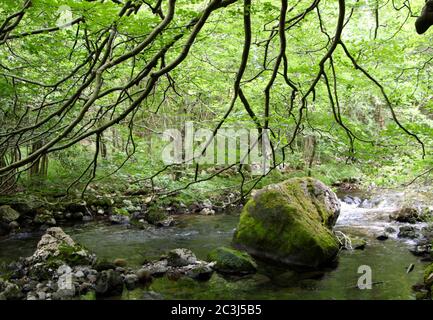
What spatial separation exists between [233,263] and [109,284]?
2.06m

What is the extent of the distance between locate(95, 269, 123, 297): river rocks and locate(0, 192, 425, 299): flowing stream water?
192 mm

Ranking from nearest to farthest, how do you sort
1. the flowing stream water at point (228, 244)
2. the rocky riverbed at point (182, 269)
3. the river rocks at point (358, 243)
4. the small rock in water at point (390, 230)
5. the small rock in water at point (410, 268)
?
the rocky riverbed at point (182, 269) < the flowing stream water at point (228, 244) < the small rock in water at point (410, 268) < the river rocks at point (358, 243) < the small rock in water at point (390, 230)

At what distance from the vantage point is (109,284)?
559 cm

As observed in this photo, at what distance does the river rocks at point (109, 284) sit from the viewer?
18.1 ft

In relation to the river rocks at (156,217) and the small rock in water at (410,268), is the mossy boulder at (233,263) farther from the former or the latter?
the river rocks at (156,217)

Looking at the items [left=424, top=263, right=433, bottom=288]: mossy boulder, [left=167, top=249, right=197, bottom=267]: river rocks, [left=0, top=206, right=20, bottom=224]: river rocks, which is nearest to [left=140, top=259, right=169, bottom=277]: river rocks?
[left=167, top=249, right=197, bottom=267]: river rocks

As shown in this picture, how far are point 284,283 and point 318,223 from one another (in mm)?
2003

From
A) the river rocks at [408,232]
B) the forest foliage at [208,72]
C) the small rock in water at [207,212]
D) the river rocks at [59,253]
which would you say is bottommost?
the small rock in water at [207,212]

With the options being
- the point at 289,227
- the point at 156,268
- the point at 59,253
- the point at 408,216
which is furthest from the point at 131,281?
the point at 408,216

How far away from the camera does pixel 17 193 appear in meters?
10.2

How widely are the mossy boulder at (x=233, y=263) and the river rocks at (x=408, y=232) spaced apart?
4.44m

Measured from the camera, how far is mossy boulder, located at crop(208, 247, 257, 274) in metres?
6.60

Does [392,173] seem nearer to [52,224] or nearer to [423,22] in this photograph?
[423,22]

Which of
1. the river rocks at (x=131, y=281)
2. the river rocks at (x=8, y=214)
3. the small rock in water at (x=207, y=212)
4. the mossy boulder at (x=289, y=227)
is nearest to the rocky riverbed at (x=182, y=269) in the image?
the river rocks at (x=131, y=281)
